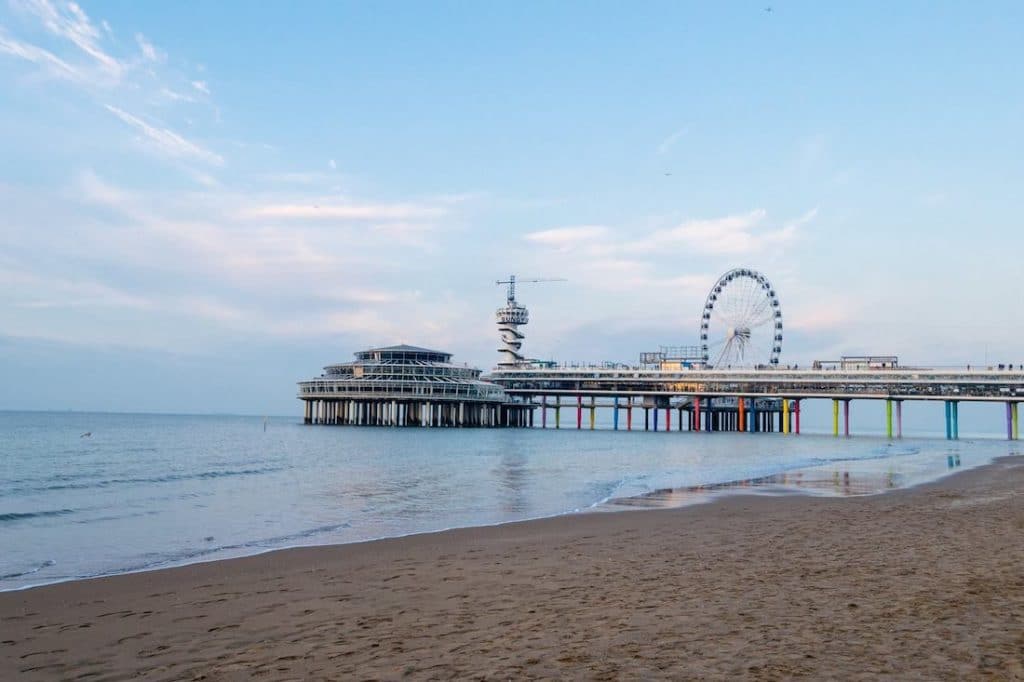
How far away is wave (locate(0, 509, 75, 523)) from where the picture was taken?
18.2 m

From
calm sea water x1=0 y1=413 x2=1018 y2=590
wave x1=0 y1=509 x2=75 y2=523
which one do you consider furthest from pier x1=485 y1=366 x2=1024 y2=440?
wave x1=0 y1=509 x2=75 y2=523

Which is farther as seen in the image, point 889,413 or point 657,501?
point 889,413

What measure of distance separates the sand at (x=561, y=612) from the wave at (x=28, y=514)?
8.51 meters

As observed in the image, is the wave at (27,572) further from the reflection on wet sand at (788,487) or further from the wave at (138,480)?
the wave at (138,480)

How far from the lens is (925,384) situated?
337 ft

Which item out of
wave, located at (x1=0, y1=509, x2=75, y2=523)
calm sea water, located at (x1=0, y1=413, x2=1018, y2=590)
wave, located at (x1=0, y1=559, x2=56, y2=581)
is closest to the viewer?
wave, located at (x1=0, y1=559, x2=56, y2=581)

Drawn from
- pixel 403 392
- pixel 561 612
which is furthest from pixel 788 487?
pixel 403 392

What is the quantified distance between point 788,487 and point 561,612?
19997mm

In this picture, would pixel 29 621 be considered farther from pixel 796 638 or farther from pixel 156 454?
pixel 156 454

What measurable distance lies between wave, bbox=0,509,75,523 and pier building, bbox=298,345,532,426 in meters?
90.7

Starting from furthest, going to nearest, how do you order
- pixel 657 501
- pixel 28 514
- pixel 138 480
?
1. pixel 138 480
2. pixel 657 501
3. pixel 28 514

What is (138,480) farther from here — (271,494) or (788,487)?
(788,487)

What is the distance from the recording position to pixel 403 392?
11175 cm

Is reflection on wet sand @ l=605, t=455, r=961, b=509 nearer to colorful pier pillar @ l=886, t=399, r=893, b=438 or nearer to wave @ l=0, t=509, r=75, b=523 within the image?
wave @ l=0, t=509, r=75, b=523
